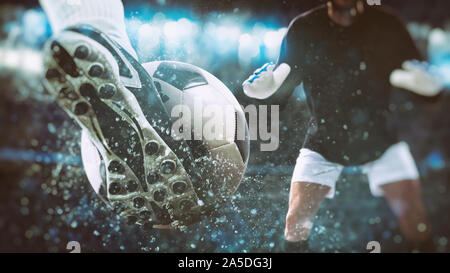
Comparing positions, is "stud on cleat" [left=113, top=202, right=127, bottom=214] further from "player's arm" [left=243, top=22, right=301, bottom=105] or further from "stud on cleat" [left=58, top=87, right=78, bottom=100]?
"player's arm" [left=243, top=22, right=301, bottom=105]

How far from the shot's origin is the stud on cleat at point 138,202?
1404 millimetres

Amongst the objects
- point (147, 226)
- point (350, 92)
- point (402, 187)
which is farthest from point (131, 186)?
point (402, 187)

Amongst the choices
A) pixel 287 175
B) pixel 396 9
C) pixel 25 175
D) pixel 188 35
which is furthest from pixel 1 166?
pixel 396 9

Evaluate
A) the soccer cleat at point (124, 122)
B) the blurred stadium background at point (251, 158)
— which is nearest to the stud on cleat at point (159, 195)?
the soccer cleat at point (124, 122)

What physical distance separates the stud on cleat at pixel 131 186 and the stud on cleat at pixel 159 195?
0.08 metres

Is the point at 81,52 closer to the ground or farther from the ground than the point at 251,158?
farther from the ground

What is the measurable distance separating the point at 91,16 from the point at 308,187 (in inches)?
43.5

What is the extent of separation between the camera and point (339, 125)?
60.1 inches

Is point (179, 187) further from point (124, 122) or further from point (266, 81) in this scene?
point (266, 81)

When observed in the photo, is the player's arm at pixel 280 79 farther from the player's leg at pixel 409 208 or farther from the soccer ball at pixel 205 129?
the player's leg at pixel 409 208

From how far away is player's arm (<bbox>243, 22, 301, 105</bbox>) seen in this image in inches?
60.4

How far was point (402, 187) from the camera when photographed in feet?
4.87

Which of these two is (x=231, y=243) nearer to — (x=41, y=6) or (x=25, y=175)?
(x=25, y=175)

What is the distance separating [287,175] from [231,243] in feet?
1.30
